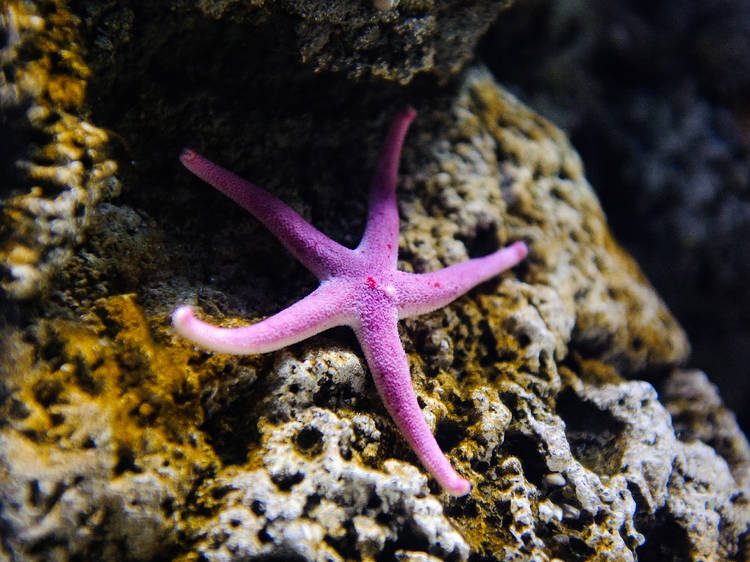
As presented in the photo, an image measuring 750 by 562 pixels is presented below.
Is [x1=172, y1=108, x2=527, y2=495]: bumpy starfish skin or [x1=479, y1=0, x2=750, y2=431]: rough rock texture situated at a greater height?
[x1=479, y1=0, x2=750, y2=431]: rough rock texture

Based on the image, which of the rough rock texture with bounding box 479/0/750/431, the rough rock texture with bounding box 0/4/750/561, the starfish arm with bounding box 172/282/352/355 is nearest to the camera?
the rough rock texture with bounding box 0/4/750/561

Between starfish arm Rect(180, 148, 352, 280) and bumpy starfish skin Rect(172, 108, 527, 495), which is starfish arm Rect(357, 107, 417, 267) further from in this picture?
starfish arm Rect(180, 148, 352, 280)

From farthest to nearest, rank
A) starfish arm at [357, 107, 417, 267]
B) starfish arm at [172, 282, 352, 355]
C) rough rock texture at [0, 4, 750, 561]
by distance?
1. starfish arm at [357, 107, 417, 267]
2. starfish arm at [172, 282, 352, 355]
3. rough rock texture at [0, 4, 750, 561]

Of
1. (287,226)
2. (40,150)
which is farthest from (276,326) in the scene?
(40,150)

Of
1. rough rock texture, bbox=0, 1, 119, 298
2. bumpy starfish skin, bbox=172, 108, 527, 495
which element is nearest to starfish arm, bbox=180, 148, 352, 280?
bumpy starfish skin, bbox=172, 108, 527, 495

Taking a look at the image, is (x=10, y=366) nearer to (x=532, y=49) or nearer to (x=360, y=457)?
(x=360, y=457)

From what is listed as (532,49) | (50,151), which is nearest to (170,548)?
(50,151)
